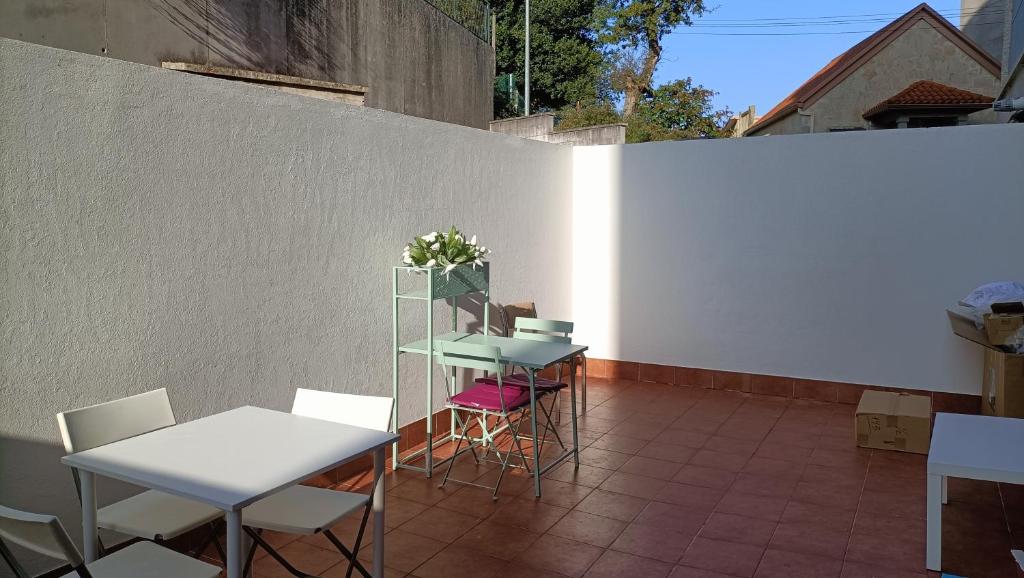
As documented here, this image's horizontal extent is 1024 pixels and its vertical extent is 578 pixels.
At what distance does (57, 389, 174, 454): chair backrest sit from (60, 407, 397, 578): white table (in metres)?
0.13

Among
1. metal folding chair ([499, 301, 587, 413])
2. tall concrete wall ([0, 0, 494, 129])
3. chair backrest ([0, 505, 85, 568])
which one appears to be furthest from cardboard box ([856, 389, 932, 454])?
tall concrete wall ([0, 0, 494, 129])

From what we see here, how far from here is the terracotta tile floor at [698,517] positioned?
347cm

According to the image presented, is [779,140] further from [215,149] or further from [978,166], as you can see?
[215,149]

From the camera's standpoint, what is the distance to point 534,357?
14.3 ft

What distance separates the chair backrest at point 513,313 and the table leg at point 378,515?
3.21m

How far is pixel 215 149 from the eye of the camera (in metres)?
3.62

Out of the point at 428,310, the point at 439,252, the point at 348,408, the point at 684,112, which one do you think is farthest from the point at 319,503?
the point at 684,112

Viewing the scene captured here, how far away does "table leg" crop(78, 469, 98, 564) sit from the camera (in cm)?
247

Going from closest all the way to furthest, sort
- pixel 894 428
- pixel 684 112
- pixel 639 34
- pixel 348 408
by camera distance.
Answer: pixel 348 408, pixel 894 428, pixel 684 112, pixel 639 34

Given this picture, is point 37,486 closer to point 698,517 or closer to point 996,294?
point 698,517

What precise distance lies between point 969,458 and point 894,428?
6.33 feet

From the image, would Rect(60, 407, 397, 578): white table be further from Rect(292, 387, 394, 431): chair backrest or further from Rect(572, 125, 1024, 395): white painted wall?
Rect(572, 125, 1024, 395): white painted wall

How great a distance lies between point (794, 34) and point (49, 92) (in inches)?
1078

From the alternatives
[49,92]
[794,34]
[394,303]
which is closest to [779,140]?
[394,303]
